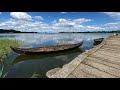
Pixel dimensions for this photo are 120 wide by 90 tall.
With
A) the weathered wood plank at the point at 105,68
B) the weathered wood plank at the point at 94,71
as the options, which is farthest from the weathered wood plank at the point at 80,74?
the weathered wood plank at the point at 105,68

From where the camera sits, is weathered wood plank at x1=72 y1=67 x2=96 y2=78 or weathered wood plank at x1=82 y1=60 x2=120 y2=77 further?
weathered wood plank at x1=82 y1=60 x2=120 y2=77

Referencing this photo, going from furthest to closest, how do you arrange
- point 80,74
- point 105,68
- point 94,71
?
1. point 105,68
2. point 94,71
3. point 80,74

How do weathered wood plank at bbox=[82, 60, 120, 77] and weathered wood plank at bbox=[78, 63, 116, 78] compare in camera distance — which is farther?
weathered wood plank at bbox=[82, 60, 120, 77]

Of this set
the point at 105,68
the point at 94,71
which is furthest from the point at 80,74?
the point at 105,68

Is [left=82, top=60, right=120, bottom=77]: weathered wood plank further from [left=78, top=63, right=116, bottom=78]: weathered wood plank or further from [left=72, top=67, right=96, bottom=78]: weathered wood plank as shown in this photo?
[left=72, top=67, right=96, bottom=78]: weathered wood plank

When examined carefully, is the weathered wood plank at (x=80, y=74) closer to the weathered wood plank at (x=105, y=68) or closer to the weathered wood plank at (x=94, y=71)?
the weathered wood plank at (x=94, y=71)

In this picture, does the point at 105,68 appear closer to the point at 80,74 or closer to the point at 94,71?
the point at 94,71

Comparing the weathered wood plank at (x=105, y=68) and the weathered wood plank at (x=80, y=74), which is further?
the weathered wood plank at (x=105, y=68)

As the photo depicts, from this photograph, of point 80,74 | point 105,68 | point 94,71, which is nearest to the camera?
point 80,74

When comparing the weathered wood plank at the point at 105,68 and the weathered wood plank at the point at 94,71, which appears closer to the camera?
the weathered wood plank at the point at 94,71

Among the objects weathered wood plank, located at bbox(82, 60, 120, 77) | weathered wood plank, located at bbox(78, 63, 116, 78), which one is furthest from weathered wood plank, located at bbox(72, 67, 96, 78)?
weathered wood plank, located at bbox(82, 60, 120, 77)
